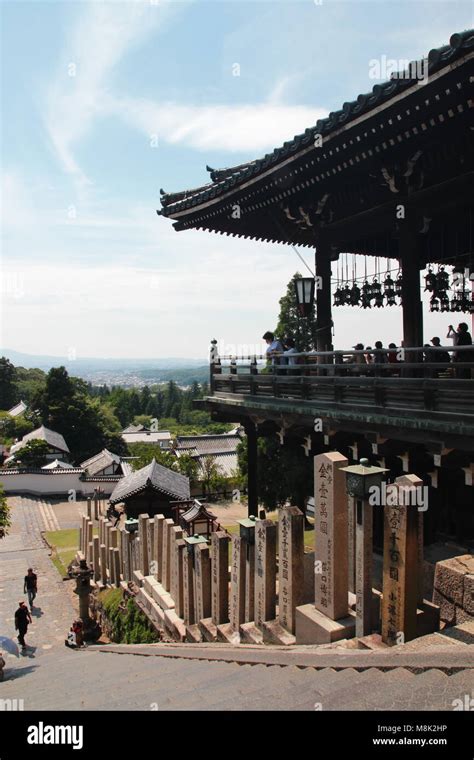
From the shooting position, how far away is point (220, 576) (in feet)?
23.1

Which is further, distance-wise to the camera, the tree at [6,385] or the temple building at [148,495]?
the tree at [6,385]

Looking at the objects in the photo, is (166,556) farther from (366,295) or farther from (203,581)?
(366,295)

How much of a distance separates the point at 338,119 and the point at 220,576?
22.0 ft

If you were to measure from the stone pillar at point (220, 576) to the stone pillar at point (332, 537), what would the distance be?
220 centimetres

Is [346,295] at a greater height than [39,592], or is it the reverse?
[346,295]

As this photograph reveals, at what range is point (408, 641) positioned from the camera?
4270 millimetres

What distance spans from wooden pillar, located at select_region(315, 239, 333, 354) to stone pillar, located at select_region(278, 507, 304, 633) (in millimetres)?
6055

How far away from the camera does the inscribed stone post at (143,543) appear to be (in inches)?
415

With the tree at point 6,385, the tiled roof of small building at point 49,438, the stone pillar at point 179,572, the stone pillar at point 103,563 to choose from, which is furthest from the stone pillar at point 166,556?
the tree at point 6,385

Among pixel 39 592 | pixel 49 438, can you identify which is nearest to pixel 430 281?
pixel 39 592

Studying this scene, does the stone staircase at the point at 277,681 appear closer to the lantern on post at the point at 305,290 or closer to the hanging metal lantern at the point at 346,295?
the lantern on post at the point at 305,290
